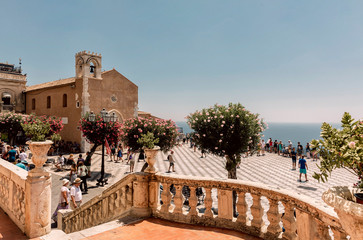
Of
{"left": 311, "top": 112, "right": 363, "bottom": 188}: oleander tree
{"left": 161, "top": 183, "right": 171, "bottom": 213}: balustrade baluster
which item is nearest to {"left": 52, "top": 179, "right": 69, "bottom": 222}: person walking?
{"left": 161, "top": 183, "right": 171, "bottom": 213}: balustrade baluster

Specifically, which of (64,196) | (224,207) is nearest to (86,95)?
(64,196)

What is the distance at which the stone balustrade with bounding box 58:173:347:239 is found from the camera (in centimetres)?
300

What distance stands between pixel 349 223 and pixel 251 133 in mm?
10401

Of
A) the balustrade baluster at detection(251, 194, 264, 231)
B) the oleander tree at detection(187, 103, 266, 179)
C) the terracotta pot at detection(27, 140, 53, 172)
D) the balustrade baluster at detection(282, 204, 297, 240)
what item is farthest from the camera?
the oleander tree at detection(187, 103, 266, 179)

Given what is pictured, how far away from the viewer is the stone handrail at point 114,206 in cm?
515

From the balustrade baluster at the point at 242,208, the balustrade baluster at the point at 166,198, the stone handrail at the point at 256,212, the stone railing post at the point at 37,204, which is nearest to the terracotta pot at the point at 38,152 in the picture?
the stone railing post at the point at 37,204

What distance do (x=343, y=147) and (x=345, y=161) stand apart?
0.36 ft

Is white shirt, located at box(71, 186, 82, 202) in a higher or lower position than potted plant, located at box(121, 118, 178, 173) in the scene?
lower

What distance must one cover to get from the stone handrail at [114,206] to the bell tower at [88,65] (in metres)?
21.7

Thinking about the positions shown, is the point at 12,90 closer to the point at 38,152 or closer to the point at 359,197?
the point at 38,152

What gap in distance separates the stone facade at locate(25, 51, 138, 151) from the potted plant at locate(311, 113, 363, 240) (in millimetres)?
27163

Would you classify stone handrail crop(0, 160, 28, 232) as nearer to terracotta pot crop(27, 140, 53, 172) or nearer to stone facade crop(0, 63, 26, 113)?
terracotta pot crop(27, 140, 53, 172)

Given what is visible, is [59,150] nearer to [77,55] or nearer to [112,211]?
[77,55]

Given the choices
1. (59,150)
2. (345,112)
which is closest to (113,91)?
(59,150)
